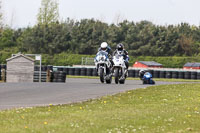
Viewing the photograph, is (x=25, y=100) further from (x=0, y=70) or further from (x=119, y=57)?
(x=0, y=70)

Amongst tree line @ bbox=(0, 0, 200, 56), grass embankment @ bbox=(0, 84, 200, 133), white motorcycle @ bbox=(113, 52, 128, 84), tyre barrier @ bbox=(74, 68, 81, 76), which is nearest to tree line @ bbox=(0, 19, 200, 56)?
tree line @ bbox=(0, 0, 200, 56)

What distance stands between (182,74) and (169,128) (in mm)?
40626

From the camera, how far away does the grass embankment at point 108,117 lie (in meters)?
10.4

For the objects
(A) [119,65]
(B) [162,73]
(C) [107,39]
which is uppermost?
(C) [107,39]

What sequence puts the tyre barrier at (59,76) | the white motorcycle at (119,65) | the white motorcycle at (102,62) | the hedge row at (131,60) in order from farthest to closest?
the hedge row at (131,60)
the tyre barrier at (59,76)
the white motorcycle at (119,65)
the white motorcycle at (102,62)

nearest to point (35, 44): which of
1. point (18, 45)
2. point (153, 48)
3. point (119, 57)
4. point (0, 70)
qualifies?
point (18, 45)

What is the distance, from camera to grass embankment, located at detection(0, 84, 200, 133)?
10.4 metres

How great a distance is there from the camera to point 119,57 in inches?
1116

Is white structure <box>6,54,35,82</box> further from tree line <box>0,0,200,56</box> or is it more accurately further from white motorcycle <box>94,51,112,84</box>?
tree line <box>0,0,200,56</box>

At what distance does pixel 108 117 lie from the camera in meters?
12.1

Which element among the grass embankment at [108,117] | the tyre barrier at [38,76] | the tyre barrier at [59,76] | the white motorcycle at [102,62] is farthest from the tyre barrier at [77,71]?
the grass embankment at [108,117]

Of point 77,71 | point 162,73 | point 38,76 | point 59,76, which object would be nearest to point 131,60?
point 77,71

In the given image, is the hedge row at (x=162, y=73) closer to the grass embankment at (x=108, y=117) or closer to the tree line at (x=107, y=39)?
the tree line at (x=107, y=39)

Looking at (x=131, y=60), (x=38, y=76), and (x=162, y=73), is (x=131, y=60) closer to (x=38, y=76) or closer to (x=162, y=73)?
(x=162, y=73)
